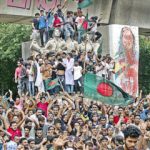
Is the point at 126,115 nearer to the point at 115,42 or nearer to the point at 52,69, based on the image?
the point at 52,69

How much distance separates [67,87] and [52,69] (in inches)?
36.2

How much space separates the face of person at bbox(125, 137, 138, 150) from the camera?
17.8 feet

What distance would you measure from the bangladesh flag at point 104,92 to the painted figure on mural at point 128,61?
871 cm

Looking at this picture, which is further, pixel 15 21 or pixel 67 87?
pixel 15 21

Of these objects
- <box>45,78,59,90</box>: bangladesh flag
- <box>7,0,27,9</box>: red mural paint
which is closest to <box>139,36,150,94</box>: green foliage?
<box>7,0,27,9</box>: red mural paint

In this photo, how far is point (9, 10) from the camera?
23750 millimetres

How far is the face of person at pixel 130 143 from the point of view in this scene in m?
5.43

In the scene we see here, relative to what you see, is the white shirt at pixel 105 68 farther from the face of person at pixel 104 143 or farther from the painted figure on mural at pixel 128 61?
the face of person at pixel 104 143

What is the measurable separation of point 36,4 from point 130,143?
63.8 ft

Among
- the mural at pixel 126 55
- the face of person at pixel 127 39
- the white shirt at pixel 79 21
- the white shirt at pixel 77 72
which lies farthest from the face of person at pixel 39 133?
the face of person at pixel 127 39

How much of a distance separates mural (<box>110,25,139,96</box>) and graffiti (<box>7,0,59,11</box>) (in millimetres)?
2521

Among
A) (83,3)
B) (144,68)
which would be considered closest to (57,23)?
(83,3)

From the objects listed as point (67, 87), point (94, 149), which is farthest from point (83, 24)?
point (94, 149)

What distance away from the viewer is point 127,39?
24703 mm
